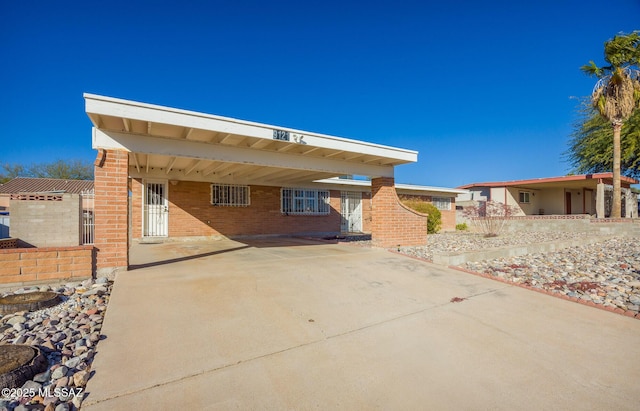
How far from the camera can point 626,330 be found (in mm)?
3344

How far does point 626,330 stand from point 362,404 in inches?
129

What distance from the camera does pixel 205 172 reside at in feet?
36.8

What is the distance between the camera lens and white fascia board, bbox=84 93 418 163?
4.83 meters

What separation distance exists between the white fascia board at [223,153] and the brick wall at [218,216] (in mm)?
5645

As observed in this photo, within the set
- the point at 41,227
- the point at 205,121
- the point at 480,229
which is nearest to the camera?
the point at 205,121

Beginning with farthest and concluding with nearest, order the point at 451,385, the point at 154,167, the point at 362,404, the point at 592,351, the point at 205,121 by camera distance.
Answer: the point at 154,167 → the point at 205,121 → the point at 592,351 → the point at 451,385 → the point at 362,404

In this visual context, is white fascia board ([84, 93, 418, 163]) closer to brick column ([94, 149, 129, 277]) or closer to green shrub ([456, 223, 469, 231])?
brick column ([94, 149, 129, 277])

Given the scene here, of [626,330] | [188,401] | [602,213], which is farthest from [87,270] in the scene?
[602,213]

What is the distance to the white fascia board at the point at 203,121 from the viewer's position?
483cm

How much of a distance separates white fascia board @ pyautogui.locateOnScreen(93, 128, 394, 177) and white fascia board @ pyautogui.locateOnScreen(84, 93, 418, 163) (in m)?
0.76

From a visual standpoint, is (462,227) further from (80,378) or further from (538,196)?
(80,378)

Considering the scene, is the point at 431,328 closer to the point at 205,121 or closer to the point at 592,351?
the point at 592,351

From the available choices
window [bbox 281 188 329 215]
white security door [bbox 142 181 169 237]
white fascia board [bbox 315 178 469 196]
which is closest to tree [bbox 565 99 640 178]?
white fascia board [bbox 315 178 469 196]

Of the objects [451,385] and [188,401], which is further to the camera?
[451,385]
